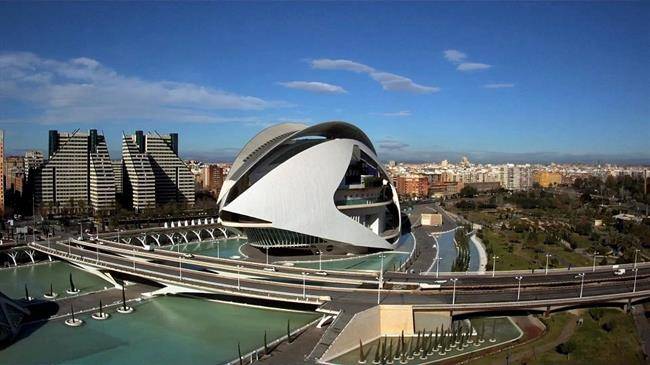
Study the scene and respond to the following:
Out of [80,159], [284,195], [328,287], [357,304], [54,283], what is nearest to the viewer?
[357,304]

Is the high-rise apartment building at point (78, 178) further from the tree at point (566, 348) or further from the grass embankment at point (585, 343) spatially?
the tree at point (566, 348)

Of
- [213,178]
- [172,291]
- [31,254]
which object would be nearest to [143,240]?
[31,254]

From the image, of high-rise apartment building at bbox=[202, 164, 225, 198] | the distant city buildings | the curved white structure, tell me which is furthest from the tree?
the distant city buildings

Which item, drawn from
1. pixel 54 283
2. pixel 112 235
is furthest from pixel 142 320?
pixel 112 235

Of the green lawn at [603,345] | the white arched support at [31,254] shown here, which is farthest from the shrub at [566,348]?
the white arched support at [31,254]

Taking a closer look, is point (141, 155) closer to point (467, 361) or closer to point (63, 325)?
point (63, 325)

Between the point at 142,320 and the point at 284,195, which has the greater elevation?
the point at 284,195
